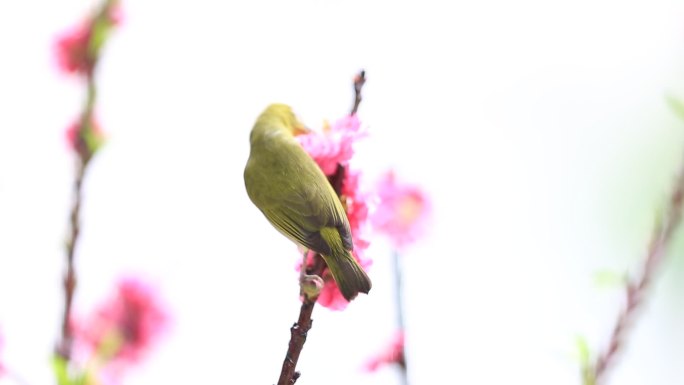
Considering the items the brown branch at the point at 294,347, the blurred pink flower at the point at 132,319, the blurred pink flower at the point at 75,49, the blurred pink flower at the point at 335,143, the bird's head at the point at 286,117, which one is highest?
the bird's head at the point at 286,117

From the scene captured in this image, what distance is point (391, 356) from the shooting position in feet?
1.75

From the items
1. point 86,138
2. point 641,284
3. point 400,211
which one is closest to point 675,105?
point 641,284

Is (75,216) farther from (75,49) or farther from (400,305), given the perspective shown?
(400,305)

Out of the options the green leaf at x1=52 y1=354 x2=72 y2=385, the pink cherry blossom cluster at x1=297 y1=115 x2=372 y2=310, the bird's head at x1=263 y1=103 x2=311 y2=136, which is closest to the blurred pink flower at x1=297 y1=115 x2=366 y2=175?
the pink cherry blossom cluster at x1=297 y1=115 x2=372 y2=310

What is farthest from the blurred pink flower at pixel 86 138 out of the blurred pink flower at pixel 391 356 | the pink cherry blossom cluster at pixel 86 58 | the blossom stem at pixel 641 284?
the blossom stem at pixel 641 284

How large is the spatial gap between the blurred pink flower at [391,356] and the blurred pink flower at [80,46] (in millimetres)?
280

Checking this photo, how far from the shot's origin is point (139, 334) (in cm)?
62

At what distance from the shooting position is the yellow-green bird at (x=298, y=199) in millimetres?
524

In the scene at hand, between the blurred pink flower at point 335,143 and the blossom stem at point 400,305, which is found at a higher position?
the blurred pink flower at point 335,143

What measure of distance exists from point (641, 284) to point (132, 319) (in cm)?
39

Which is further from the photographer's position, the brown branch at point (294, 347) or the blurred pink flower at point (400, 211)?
the blurred pink flower at point (400, 211)

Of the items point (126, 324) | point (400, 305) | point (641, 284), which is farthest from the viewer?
point (126, 324)

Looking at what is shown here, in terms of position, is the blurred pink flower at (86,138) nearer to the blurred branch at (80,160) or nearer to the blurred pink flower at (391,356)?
the blurred branch at (80,160)

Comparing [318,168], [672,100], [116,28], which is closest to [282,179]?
[318,168]
